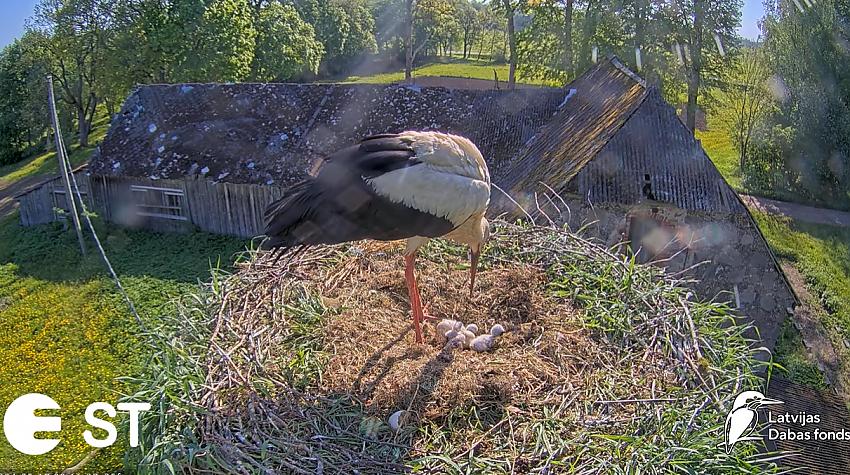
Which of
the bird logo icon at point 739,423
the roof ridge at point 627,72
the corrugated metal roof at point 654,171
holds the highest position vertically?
the roof ridge at point 627,72

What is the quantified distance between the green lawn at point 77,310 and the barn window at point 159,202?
1.52 feet

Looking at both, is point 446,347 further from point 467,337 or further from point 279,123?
point 279,123

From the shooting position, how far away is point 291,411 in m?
3.27

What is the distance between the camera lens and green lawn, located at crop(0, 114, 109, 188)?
20.4m

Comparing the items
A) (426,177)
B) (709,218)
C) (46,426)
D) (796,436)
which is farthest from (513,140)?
(46,426)

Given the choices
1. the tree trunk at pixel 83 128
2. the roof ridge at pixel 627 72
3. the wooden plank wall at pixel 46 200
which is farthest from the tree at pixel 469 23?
the wooden plank wall at pixel 46 200

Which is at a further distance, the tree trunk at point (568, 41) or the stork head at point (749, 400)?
the tree trunk at point (568, 41)

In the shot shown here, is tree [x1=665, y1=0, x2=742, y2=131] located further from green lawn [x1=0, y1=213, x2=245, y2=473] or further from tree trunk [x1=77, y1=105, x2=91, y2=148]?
tree trunk [x1=77, y1=105, x2=91, y2=148]

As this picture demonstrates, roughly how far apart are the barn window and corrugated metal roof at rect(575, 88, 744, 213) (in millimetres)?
8739

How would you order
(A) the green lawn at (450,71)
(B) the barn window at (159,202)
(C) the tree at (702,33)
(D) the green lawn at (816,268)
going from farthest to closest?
(A) the green lawn at (450,71) < (C) the tree at (702,33) < (B) the barn window at (159,202) < (D) the green lawn at (816,268)

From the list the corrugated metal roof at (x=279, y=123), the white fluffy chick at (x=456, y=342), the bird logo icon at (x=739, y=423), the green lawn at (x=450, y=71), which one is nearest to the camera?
the bird logo icon at (x=739, y=423)

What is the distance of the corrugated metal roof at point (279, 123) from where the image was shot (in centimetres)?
1149

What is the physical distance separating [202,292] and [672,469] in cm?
315

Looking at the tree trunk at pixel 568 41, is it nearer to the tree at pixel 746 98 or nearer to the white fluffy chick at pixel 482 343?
the tree at pixel 746 98
